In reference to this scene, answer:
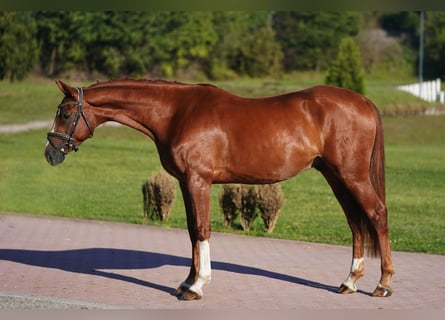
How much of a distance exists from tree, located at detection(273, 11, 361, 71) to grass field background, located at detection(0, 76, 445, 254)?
50.7 feet

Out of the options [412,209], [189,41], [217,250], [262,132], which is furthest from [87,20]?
[262,132]

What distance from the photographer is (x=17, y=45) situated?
39.4 meters

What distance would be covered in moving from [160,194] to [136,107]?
629 centimetres

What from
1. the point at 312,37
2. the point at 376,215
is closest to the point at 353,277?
the point at 376,215

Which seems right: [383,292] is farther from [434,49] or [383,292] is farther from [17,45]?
[434,49]

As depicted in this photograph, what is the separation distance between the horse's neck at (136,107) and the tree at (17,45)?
29656 mm

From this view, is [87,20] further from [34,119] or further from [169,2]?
[169,2]

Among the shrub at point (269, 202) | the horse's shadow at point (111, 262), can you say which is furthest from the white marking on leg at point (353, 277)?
the shrub at point (269, 202)

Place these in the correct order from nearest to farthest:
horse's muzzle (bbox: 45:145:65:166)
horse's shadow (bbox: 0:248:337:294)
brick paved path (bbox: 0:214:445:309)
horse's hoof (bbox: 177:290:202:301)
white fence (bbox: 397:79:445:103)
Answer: brick paved path (bbox: 0:214:445:309) → horse's hoof (bbox: 177:290:202:301) → horse's muzzle (bbox: 45:145:65:166) → horse's shadow (bbox: 0:248:337:294) → white fence (bbox: 397:79:445:103)

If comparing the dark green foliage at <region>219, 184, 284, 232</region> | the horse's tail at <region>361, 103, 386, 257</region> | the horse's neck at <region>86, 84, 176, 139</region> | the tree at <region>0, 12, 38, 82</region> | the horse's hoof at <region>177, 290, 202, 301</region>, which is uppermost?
the tree at <region>0, 12, 38, 82</region>

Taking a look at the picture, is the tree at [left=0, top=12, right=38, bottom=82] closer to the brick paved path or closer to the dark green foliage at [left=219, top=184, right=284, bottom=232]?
the dark green foliage at [left=219, top=184, right=284, bottom=232]

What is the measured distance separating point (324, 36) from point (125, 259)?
144 ft

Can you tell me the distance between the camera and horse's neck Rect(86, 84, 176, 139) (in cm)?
897

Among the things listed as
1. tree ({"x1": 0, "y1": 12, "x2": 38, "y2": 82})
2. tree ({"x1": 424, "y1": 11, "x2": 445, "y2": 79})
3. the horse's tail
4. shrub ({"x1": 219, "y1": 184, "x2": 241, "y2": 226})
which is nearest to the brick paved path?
the horse's tail
